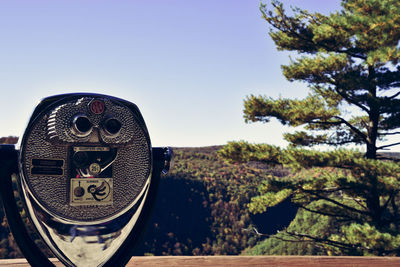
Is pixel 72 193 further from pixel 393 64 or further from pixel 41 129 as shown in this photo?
pixel 393 64

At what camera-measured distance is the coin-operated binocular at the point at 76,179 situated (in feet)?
4.45

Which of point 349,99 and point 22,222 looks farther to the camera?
point 349,99

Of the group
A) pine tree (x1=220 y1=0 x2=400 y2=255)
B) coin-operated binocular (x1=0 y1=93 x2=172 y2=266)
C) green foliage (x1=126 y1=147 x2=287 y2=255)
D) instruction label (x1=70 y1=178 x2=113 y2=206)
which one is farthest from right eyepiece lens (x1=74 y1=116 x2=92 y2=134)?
green foliage (x1=126 y1=147 x2=287 y2=255)

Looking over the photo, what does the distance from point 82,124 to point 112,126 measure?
3.6 inches

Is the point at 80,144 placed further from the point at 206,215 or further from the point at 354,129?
the point at 206,215

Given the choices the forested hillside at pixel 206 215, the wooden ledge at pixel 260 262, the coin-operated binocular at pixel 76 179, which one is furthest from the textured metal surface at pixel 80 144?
the forested hillside at pixel 206 215

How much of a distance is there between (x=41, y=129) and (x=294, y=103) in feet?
28.4

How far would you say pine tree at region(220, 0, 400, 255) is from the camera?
8.30 m

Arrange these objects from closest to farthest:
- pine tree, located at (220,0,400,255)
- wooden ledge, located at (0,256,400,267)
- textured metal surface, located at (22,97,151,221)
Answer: textured metal surface, located at (22,97,151,221)
wooden ledge, located at (0,256,400,267)
pine tree, located at (220,0,400,255)

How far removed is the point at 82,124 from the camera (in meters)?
1.38

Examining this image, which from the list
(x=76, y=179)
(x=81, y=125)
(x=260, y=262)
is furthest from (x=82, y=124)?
(x=260, y=262)

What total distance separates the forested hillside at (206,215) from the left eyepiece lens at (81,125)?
2174 centimetres

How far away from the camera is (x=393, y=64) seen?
27.9 feet

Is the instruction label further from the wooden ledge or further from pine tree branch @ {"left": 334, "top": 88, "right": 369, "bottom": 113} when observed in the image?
pine tree branch @ {"left": 334, "top": 88, "right": 369, "bottom": 113}
